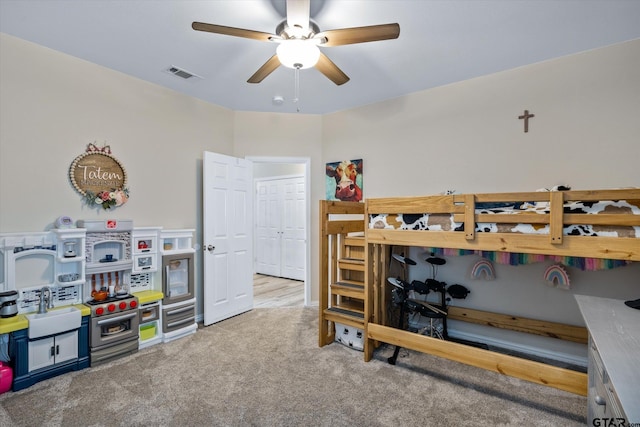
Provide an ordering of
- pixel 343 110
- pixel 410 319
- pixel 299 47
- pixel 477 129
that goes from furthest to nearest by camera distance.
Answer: pixel 343 110 < pixel 410 319 < pixel 477 129 < pixel 299 47

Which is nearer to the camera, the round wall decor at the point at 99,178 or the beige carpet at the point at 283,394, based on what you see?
the beige carpet at the point at 283,394

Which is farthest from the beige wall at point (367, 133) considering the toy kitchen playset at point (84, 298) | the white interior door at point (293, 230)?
the white interior door at point (293, 230)

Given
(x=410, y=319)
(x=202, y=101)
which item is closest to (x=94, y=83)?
(x=202, y=101)

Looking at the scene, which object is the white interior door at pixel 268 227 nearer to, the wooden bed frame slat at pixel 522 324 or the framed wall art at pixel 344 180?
the framed wall art at pixel 344 180

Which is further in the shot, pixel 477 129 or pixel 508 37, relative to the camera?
pixel 477 129

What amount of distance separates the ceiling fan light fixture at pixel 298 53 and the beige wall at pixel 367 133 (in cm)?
202

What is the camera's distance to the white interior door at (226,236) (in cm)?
378

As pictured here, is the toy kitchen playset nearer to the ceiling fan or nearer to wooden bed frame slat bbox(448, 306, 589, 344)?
the ceiling fan

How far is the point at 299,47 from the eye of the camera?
77.3 inches

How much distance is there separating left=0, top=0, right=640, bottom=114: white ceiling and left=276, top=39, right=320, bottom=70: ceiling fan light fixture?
0.36m

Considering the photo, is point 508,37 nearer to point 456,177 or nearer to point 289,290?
point 456,177

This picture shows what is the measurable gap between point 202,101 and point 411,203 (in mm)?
2960

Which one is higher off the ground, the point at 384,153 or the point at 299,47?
the point at 299,47

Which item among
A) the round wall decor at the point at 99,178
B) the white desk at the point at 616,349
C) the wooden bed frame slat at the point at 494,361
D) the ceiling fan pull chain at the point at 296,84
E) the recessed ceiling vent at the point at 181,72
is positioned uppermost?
the recessed ceiling vent at the point at 181,72
